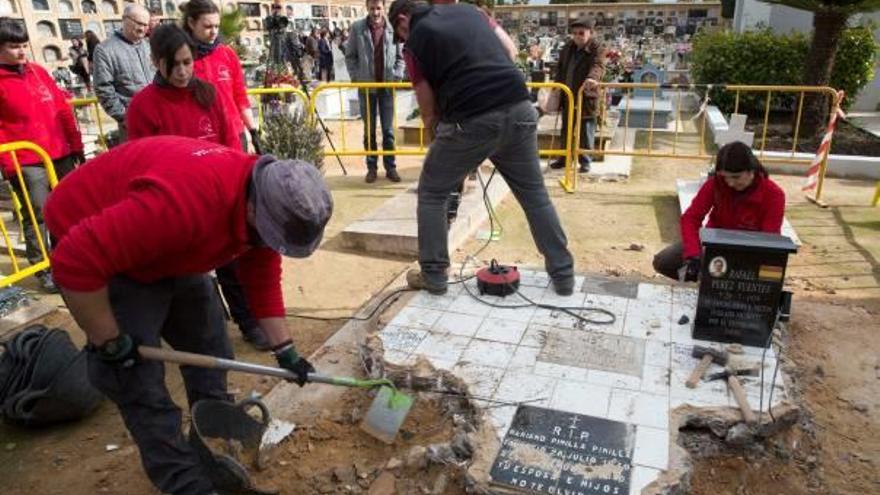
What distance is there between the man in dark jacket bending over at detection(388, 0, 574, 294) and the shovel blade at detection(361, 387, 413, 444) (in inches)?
46.8

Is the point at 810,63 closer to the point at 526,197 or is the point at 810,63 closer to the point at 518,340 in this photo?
the point at 526,197

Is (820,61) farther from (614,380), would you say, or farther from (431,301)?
(614,380)

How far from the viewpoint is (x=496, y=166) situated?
3535 millimetres

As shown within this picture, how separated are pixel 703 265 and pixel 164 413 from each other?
2.34m

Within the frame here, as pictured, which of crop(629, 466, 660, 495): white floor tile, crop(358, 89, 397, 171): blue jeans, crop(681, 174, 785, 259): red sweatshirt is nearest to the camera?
crop(629, 466, 660, 495): white floor tile

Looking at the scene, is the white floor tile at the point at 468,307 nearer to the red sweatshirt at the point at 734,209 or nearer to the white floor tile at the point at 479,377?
the white floor tile at the point at 479,377

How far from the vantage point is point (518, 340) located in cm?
321

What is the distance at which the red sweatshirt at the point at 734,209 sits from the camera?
3371 mm

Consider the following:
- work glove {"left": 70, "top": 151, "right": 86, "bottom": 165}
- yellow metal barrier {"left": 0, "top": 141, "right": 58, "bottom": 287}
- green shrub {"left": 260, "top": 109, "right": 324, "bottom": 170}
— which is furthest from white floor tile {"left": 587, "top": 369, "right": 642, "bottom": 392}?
green shrub {"left": 260, "top": 109, "right": 324, "bottom": 170}

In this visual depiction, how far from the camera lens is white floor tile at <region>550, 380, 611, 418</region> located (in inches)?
104

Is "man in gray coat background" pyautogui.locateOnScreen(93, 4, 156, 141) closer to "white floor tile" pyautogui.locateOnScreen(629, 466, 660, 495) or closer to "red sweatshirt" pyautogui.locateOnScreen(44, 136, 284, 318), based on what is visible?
"red sweatshirt" pyautogui.locateOnScreen(44, 136, 284, 318)

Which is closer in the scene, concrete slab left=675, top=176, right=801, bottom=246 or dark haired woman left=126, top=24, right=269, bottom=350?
dark haired woman left=126, top=24, right=269, bottom=350

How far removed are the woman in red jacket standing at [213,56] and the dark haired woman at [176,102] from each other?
1.64 ft

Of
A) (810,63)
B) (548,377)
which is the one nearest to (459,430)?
(548,377)
